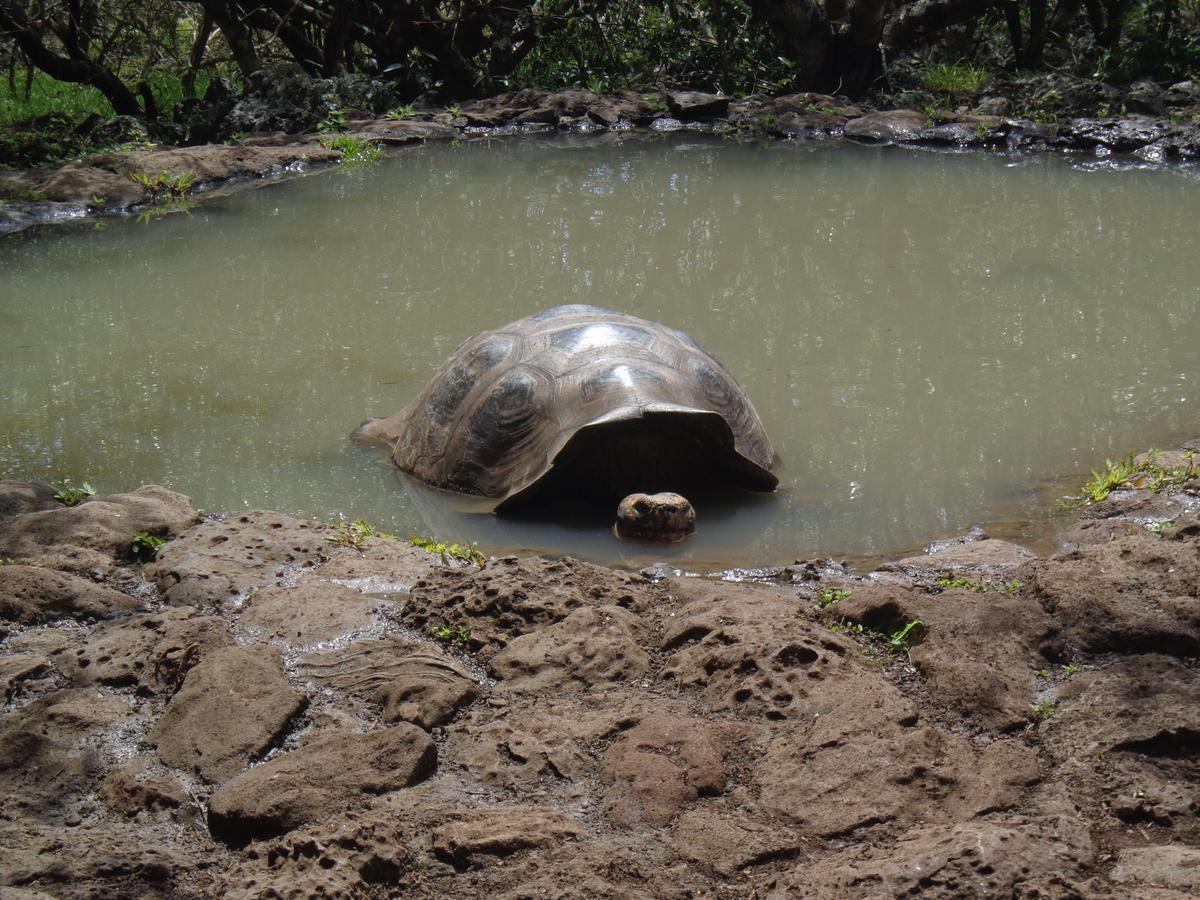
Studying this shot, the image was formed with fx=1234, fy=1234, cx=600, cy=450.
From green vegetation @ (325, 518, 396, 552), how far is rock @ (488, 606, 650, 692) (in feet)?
2.98

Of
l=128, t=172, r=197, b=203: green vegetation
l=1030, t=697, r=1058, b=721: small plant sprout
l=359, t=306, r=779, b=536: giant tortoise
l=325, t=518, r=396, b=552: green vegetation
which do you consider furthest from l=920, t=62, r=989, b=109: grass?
l=1030, t=697, r=1058, b=721: small plant sprout

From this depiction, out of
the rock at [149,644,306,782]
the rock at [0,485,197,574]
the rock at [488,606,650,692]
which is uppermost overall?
the rock at [149,644,306,782]

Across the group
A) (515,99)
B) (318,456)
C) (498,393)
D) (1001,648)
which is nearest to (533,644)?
(1001,648)

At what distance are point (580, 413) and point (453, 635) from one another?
1.41 metres

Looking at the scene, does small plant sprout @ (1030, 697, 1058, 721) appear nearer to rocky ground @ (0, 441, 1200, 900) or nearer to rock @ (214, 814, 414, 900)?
rocky ground @ (0, 441, 1200, 900)

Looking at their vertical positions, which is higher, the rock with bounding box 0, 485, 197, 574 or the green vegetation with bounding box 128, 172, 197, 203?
the rock with bounding box 0, 485, 197, 574

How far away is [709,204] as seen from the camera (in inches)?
354

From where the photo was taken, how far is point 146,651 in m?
2.73

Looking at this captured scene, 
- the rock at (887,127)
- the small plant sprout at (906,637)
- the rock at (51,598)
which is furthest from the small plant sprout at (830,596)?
the rock at (887,127)

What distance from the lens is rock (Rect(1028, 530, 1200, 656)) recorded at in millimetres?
2590

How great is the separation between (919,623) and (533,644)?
862 mm

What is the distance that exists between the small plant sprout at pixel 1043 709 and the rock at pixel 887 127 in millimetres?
9944

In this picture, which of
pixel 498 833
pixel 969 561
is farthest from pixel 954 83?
pixel 498 833

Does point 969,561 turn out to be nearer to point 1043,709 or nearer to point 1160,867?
point 1043,709
